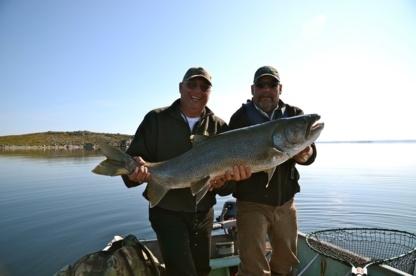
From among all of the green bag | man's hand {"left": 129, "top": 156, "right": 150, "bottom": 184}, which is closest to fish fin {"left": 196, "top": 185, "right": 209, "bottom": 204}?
man's hand {"left": 129, "top": 156, "right": 150, "bottom": 184}

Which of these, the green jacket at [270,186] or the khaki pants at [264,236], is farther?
the green jacket at [270,186]

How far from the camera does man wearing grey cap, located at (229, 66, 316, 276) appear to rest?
4.16 m

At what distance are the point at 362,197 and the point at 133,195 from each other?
568 inches

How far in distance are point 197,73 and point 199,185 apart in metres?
1.77

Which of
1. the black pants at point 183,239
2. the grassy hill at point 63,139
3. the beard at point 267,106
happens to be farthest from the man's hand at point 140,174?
the grassy hill at point 63,139

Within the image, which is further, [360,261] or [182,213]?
[360,261]

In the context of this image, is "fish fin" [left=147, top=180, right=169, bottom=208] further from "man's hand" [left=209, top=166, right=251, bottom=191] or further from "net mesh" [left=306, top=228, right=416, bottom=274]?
"net mesh" [left=306, top=228, right=416, bottom=274]

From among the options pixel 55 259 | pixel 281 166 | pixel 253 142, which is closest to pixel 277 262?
pixel 281 166

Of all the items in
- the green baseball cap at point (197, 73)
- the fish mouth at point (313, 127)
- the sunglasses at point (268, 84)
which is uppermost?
the green baseball cap at point (197, 73)

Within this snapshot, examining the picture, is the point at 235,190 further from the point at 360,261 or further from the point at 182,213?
the point at 360,261

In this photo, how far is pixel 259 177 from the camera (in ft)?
15.0

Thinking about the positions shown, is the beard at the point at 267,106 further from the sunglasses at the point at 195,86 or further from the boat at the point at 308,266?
the boat at the point at 308,266

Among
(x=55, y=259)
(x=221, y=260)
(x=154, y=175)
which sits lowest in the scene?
(x=55, y=259)

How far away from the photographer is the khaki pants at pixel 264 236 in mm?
4105
